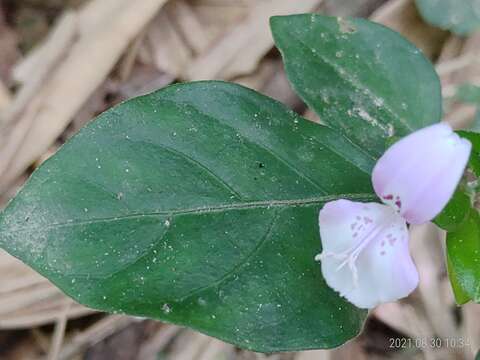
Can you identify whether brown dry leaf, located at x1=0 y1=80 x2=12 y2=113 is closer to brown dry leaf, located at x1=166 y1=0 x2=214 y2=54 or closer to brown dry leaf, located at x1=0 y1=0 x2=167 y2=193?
brown dry leaf, located at x1=0 y1=0 x2=167 y2=193

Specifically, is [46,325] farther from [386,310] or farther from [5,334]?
[386,310]

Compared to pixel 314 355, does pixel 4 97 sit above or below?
above

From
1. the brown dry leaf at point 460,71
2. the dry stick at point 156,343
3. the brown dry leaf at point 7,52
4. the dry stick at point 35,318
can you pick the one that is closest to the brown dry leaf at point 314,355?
the dry stick at point 156,343

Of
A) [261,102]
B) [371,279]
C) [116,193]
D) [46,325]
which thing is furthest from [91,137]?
[46,325]

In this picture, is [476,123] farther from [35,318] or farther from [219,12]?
[35,318]

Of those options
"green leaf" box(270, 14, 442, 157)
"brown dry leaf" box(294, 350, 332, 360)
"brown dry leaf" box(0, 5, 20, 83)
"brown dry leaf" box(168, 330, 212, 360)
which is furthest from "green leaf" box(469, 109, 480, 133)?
"brown dry leaf" box(0, 5, 20, 83)
